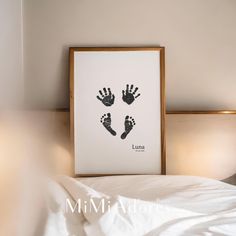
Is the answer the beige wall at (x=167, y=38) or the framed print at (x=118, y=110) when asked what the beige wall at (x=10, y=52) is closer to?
the beige wall at (x=167, y=38)

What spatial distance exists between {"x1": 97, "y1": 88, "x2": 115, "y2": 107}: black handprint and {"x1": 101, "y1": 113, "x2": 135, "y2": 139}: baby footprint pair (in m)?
0.07

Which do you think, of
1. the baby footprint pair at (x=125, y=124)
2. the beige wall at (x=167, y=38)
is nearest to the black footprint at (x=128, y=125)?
the baby footprint pair at (x=125, y=124)

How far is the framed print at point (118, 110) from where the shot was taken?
5.71 feet

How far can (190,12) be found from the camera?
70.4 inches

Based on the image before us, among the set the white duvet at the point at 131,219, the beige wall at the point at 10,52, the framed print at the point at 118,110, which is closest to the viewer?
the white duvet at the point at 131,219

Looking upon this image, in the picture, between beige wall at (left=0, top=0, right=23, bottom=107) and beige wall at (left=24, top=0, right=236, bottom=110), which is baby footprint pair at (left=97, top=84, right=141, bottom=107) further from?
beige wall at (left=0, top=0, right=23, bottom=107)

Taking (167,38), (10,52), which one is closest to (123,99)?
(167,38)

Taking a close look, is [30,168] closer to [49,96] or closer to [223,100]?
[49,96]

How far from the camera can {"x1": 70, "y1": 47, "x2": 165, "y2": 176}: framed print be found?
5.71ft

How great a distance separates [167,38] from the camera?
179 cm

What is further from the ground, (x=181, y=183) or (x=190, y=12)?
(x=190, y=12)

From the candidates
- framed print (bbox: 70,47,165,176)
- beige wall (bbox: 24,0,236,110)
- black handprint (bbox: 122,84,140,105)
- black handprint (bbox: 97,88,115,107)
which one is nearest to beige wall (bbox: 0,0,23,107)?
beige wall (bbox: 24,0,236,110)

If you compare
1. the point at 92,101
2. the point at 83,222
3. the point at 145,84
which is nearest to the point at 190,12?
the point at 145,84

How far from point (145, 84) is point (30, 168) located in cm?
93
